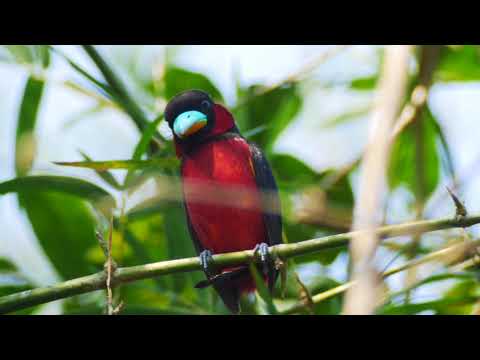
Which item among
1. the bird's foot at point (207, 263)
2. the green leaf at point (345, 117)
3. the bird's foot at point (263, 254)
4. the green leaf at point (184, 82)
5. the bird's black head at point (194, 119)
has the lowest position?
the bird's foot at point (263, 254)

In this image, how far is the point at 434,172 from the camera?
3680mm

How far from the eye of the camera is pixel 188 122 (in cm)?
291

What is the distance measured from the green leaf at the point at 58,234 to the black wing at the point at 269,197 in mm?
907

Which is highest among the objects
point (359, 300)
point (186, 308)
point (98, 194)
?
point (98, 194)

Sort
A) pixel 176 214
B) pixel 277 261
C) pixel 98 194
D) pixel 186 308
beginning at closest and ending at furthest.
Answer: pixel 277 261
pixel 98 194
pixel 186 308
pixel 176 214

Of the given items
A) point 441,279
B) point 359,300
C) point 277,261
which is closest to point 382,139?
point 359,300

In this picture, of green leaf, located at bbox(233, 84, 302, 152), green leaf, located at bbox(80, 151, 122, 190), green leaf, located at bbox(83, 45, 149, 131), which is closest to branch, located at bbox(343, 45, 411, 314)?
green leaf, located at bbox(80, 151, 122, 190)

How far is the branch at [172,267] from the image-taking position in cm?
185

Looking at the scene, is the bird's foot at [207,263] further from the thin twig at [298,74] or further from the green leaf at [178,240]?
the thin twig at [298,74]

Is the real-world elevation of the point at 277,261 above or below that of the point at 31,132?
below

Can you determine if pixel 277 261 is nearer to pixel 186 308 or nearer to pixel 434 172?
pixel 186 308

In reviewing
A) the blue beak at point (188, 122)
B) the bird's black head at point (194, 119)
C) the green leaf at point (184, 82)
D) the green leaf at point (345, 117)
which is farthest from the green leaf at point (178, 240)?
the green leaf at point (345, 117)

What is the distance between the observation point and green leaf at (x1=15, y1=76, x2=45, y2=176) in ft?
9.52
